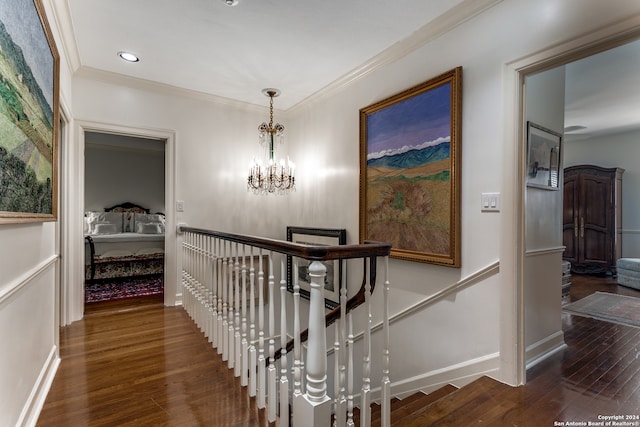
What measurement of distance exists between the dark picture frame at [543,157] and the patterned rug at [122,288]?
4.41 meters

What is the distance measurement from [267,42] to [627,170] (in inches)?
261

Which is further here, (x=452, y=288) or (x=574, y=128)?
(x=574, y=128)

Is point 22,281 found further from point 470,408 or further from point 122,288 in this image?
point 122,288

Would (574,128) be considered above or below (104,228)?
above

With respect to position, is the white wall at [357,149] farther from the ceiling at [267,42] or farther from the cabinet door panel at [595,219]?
the cabinet door panel at [595,219]

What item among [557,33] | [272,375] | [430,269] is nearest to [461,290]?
[430,269]

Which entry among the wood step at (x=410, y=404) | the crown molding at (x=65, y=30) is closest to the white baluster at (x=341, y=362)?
the wood step at (x=410, y=404)

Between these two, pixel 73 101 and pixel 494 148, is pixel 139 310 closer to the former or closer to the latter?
pixel 73 101

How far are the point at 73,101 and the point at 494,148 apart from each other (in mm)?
3756

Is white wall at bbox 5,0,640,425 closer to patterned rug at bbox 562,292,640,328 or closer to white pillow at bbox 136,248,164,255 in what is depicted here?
white pillow at bbox 136,248,164,255

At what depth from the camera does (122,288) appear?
14.5ft

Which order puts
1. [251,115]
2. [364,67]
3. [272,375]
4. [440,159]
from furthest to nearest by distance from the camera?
[251,115]
[364,67]
[440,159]
[272,375]

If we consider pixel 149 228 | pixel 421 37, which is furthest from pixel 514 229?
pixel 149 228

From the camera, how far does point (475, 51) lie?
7.23ft
